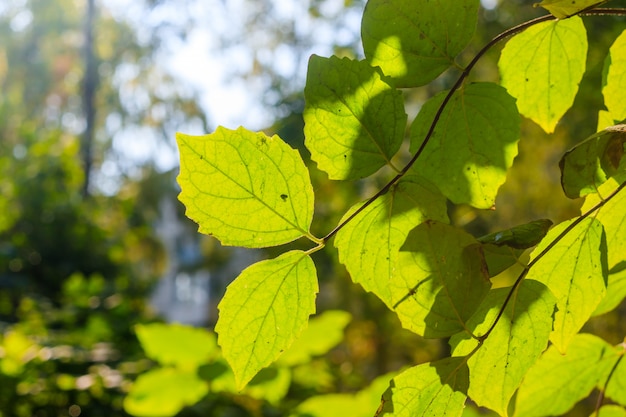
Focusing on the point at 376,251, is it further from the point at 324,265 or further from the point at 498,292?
the point at 324,265

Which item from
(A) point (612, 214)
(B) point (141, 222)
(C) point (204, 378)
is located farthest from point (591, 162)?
(B) point (141, 222)

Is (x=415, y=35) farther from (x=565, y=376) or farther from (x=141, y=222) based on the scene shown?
(x=141, y=222)

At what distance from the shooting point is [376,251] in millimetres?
302

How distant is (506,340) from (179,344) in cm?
59

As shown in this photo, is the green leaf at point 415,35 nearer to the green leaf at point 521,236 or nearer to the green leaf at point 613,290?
the green leaf at point 521,236

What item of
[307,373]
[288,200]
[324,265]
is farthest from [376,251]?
[324,265]

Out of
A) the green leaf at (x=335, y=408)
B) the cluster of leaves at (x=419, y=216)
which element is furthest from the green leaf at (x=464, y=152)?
the green leaf at (x=335, y=408)

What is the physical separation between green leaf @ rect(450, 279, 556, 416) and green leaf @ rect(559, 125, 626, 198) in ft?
0.16

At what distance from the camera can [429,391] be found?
27 centimetres

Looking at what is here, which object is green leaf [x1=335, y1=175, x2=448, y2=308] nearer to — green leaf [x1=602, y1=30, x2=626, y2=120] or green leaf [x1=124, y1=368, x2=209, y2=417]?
green leaf [x1=602, y1=30, x2=626, y2=120]

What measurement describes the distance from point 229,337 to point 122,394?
1.15 meters

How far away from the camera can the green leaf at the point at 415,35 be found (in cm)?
29

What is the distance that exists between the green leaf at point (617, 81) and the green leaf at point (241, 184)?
6.8 inches

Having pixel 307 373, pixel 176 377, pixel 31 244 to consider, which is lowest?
pixel 307 373
